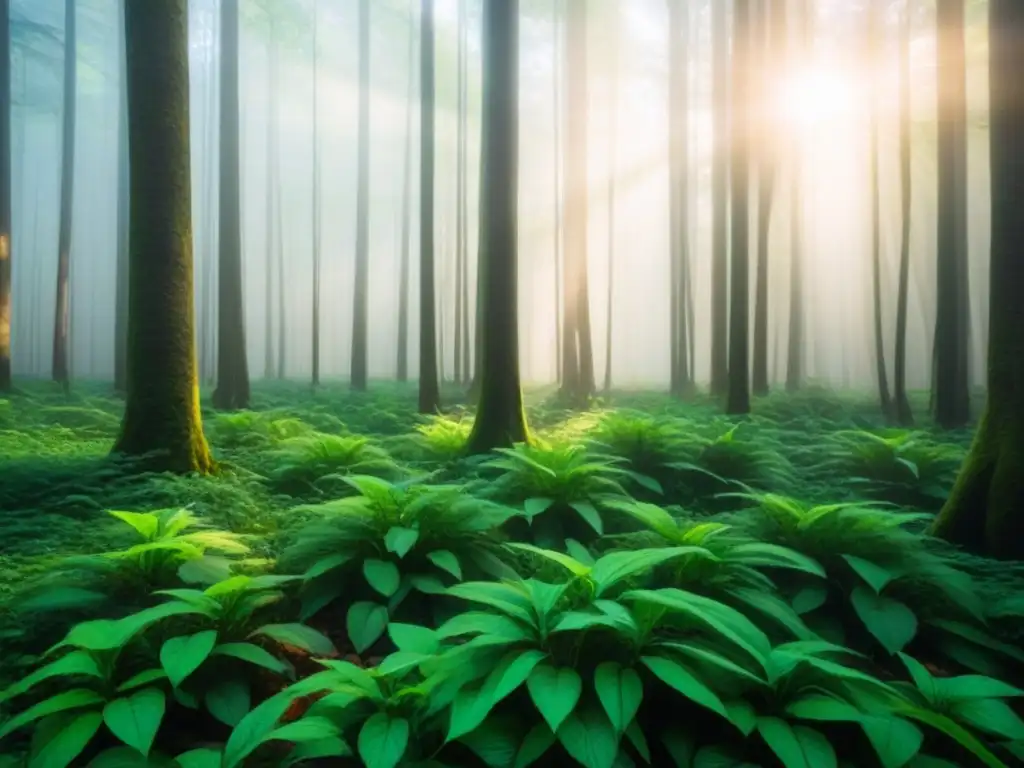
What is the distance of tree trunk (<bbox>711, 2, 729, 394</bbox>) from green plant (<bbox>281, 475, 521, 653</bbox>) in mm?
13226

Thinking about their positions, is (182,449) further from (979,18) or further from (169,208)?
(979,18)

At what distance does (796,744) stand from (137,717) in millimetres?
2401

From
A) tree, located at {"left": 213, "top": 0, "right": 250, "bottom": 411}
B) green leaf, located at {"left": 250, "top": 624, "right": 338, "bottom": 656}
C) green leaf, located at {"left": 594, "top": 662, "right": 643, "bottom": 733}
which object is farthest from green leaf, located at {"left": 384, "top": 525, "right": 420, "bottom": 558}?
tree, located at {"left": 213, "top": 0, "right": 250, "bottom": 411}

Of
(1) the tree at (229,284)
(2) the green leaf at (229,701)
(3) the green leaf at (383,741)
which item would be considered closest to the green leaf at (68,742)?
(2) the green leaf at (229,701)

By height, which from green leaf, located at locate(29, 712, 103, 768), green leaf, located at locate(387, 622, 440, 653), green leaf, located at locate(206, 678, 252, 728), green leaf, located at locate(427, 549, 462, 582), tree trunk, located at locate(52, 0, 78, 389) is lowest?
green leaf, located at locate(206, 678, 252, 728)

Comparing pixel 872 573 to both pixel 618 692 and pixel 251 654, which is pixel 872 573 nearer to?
pixel 618 692

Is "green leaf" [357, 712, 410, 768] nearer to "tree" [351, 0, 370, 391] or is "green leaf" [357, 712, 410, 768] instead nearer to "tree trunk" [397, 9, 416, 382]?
"tree" [351, 0, 370, 391]

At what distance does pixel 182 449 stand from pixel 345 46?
2299 centimetres

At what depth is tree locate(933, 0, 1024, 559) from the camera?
14.7ft

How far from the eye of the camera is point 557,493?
5168 millimetres

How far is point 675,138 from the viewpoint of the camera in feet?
67.1

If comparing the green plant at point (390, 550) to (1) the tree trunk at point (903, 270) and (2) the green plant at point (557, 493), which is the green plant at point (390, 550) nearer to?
(2) the green plant at point (557, 493)

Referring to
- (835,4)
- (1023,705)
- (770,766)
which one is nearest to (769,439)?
(1023,705)

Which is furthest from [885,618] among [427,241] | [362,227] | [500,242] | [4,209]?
[362,227]
